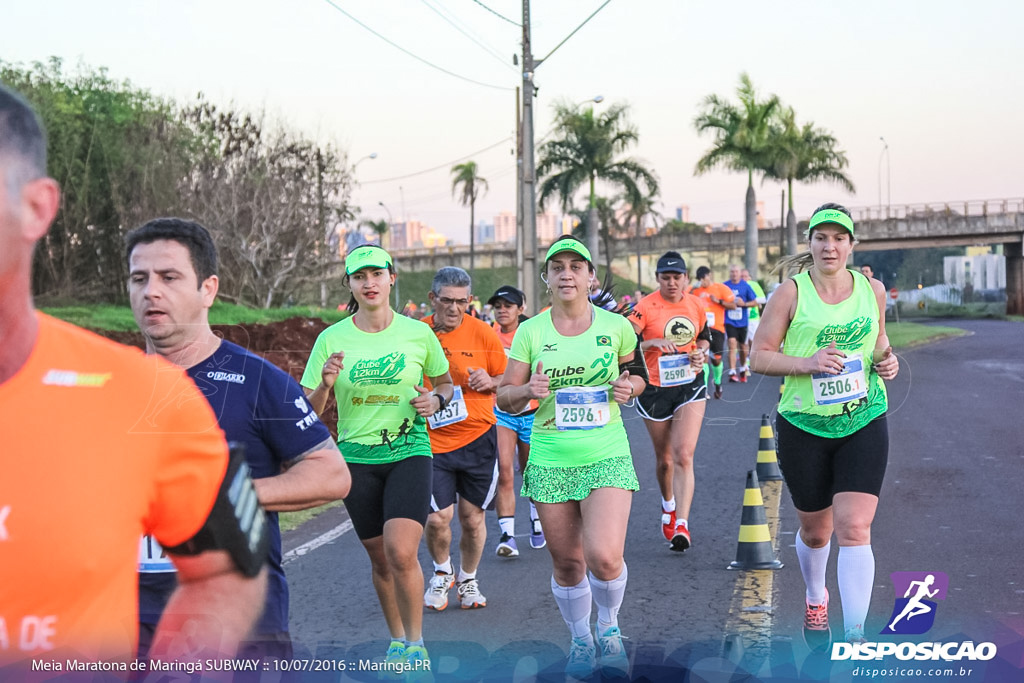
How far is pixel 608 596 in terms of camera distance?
5125 mm

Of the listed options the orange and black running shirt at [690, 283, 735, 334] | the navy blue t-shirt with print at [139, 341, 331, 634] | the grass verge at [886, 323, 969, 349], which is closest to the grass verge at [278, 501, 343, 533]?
the navy blue t-shirt with print at [139, 341, 331, 634]

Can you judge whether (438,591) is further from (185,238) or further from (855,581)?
(185,238)

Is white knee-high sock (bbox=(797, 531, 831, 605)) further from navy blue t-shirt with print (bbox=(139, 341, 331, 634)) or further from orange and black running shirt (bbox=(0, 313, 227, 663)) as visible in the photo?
orange and black running shirt (bbox=(0, 313, 227, 663))

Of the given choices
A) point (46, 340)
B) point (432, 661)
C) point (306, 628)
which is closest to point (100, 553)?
point (46, 340)


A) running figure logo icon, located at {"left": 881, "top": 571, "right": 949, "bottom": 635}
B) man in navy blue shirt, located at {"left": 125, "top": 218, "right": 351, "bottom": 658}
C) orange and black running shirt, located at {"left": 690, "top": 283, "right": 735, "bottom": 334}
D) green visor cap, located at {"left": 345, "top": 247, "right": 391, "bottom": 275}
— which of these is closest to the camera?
man in navy blue shirt, located at {"left": 125, "top": 218, "right": 351, "bottom": 658}

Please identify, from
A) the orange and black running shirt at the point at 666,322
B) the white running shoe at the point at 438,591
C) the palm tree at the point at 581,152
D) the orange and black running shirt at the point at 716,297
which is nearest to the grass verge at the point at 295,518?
the white running shoe at the point at 438,591

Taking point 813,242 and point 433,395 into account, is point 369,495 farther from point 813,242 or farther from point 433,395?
point 813,242

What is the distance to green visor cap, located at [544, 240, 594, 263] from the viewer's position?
17.4 feet

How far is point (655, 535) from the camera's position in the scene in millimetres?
8375

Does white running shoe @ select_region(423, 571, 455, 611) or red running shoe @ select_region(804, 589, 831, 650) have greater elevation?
red running shoe @ select_region(804, 589, 831, 650)

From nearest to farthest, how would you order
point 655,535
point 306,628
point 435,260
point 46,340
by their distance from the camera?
point 46,340
point 306,628
point 655,535
point 435,260

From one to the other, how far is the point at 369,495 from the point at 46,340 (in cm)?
389

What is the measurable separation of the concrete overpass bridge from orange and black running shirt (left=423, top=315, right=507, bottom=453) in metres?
26.4

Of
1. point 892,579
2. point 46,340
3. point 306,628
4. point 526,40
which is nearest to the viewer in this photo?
point 46,340
